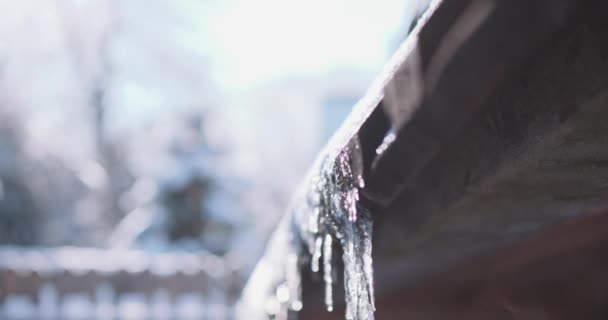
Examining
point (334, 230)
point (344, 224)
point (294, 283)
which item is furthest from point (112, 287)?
point (344, 224)

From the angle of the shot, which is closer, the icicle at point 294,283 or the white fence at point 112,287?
the icicle at point 294,283

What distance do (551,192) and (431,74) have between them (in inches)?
26.3

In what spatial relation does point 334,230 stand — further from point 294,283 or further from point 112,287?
point 112,287

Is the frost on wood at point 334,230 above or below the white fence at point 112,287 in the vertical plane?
below

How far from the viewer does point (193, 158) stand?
12.8 metres

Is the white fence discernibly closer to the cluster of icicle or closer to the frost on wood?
the frost on wood

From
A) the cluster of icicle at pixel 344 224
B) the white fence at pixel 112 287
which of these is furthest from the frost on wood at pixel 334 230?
the white fence at pixel 112 287

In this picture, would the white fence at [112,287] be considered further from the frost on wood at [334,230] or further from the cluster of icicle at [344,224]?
the cluster of icicle at [344,224]

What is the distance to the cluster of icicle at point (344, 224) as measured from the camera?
4.72ft

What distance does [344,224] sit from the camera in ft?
5.25

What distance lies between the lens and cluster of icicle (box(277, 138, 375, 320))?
1.44 m

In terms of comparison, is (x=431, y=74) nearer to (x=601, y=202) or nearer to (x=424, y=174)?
(x=424, y=174)

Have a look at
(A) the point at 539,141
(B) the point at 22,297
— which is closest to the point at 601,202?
(A) the point at 539,141

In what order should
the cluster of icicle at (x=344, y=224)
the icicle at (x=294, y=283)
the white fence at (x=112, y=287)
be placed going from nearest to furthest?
the cluster of icicle at (x=344, y=224), the icicle at (x=294, y=283), the white fence at (x=112, y=287)
